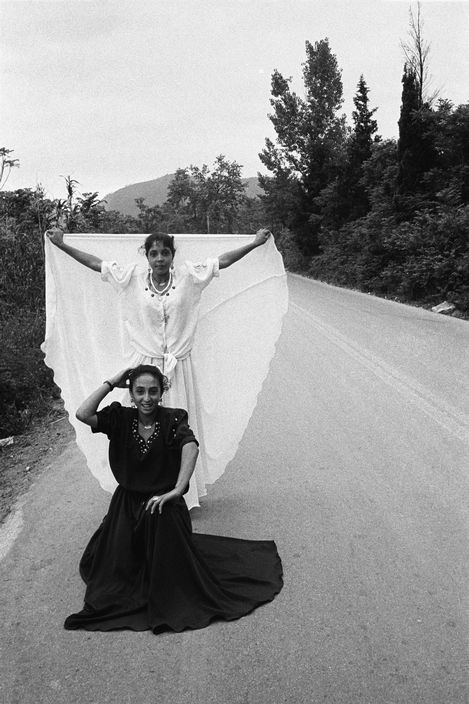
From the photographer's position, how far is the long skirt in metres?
3.19

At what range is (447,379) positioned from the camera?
7.83m

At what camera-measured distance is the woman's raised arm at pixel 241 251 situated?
440 centimetres

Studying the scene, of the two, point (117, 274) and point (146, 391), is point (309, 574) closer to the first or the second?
point (146, 391)

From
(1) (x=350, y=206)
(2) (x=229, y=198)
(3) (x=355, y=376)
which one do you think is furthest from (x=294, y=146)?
(3) (x=355, y=376)

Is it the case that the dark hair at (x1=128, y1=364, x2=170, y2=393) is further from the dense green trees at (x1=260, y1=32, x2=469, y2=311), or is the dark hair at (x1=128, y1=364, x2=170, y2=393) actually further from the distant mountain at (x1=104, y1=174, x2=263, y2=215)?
the distant mountain at (x1=104, y1=174, x2=263, y2=215)

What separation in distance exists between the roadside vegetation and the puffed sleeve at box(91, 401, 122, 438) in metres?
3.64

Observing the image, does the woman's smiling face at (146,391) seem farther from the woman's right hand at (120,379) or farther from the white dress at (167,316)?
the white dress at (167,316)

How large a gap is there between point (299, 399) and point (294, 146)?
108 ft

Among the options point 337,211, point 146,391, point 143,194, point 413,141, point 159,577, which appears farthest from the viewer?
point 143,194

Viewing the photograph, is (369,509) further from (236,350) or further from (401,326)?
(401,326)

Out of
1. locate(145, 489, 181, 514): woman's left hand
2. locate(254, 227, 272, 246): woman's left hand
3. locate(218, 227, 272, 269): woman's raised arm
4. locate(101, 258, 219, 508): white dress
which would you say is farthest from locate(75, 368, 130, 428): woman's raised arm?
locate(254, 227, 272, 246): woman's left hand

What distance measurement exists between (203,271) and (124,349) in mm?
805

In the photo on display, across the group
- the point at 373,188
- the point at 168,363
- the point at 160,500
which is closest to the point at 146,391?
the point at 160,500

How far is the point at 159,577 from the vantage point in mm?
3281
